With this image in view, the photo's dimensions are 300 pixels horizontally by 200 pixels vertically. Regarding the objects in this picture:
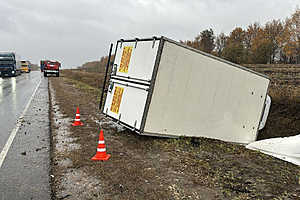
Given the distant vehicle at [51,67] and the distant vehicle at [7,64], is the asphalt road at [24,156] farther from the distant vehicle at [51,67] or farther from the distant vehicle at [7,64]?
the distant vehicle at [51,67]

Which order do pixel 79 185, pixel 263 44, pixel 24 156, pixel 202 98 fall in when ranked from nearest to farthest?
pixel 79 185 < pixel 24 156 < pixel 202 98 < pixel 263 44

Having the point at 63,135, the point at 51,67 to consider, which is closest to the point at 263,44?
the point at 51,67

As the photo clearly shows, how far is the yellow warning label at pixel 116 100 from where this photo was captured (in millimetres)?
6906

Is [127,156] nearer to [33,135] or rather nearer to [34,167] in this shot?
[34,167]

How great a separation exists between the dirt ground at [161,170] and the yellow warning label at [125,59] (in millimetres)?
2003

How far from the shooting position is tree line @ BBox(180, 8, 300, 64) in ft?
131

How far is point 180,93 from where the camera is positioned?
19.5ft

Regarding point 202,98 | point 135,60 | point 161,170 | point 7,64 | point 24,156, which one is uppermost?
point 135,60

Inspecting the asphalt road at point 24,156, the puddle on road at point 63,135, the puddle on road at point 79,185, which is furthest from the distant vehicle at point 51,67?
the puddle on road at point 79,185

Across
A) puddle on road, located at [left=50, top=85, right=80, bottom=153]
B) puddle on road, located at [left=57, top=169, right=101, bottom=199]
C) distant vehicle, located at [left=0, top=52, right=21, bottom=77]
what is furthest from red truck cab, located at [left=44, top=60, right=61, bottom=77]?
puddle on road, located at [left=57, top=169, right=101, bottom=199]

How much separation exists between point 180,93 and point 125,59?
219cm

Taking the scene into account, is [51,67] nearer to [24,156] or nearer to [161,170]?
[24,156]

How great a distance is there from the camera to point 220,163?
16.0 feet

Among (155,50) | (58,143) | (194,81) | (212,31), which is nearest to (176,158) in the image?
(194,81)
